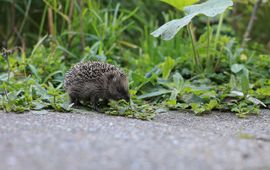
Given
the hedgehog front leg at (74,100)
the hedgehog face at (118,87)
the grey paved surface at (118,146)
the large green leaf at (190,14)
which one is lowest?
the hedgehog front leg at (74,100)

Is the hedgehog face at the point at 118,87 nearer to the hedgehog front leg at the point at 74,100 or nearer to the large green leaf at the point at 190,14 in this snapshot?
the hedgehog front leg at the point at 74,100

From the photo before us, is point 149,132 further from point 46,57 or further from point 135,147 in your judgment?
point 46,57

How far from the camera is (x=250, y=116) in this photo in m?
4.72

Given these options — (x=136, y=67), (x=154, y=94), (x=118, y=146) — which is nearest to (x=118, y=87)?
(x=154, y=94)

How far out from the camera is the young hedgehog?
5.21 m

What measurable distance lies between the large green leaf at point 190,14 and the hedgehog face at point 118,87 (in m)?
0.56

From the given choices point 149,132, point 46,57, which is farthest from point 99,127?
point 46,57

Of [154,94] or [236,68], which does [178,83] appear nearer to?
[154,94]

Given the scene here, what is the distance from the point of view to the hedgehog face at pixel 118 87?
5.10 m

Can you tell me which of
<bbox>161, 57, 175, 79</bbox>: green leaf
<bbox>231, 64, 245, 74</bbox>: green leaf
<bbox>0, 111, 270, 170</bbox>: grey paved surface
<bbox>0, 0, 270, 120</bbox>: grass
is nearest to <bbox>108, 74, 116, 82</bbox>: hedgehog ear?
<bbox>0, 0, 270, 120</bbox>: grass

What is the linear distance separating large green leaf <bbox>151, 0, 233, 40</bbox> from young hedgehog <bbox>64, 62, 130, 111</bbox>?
60 centimetres

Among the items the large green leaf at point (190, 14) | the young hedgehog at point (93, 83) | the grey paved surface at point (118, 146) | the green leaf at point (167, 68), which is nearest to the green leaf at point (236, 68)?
the green leaf at point (167, 68)

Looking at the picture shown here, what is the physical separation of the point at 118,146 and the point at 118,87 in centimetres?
213

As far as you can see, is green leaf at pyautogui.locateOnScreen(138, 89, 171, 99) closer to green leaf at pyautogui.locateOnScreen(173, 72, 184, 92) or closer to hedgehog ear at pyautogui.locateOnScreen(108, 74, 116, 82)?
green leaf at pyautogui.locateOnScreen(173, 72, 184, 92)
